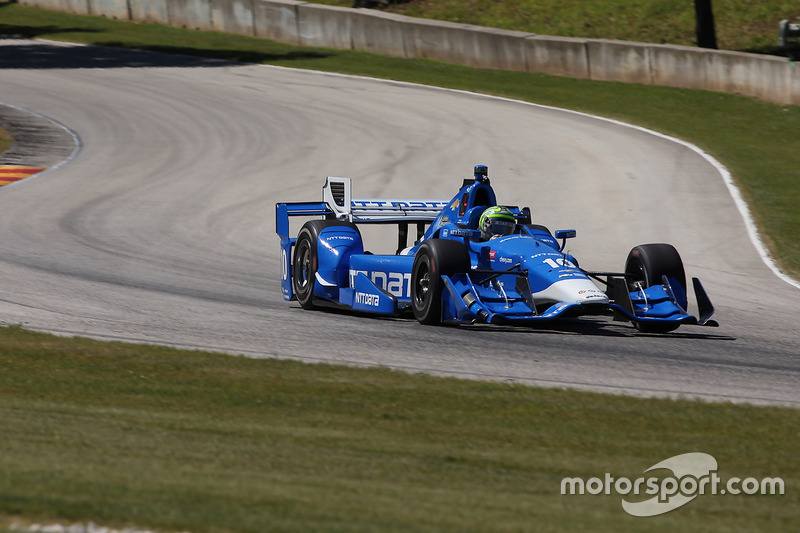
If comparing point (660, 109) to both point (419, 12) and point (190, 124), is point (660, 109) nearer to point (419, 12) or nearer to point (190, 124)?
point (190, 124)

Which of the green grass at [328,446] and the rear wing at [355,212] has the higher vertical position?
the rear wing at [355,212]

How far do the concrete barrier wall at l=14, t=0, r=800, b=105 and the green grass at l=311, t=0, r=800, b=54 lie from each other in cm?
372

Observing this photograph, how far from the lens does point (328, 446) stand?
632cm

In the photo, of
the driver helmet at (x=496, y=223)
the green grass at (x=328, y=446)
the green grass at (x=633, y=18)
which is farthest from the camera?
the green grass at (x=633, y=18)

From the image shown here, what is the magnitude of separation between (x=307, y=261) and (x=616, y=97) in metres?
17.1

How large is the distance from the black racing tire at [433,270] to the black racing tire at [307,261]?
70.6 inches

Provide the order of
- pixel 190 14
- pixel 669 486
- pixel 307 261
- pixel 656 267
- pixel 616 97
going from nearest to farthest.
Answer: pixel 669 486, pixel 656 267, pixel 307 261, pixel 616 97, pixel 190 14

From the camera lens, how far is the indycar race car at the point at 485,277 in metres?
10.2

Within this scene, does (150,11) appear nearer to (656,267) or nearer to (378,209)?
(378,209)

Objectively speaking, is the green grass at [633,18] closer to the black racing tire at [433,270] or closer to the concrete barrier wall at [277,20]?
the concrete barrier wall at [277,20]

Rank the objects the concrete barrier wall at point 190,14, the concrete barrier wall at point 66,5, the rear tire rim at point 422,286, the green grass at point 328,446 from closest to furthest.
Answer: the green grass at point 328,446, the rear tire rim at point 422,286, the concrete barrier wall at point 190,14, the concrete barrier wall at point 66,5

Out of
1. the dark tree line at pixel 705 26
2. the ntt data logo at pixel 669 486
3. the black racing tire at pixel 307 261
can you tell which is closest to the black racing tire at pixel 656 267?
the black racing tire at pixel 307 261

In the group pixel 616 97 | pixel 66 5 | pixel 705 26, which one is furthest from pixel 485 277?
pixel 66 5

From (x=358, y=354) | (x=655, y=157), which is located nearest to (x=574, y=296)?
(x=358, y=354)
